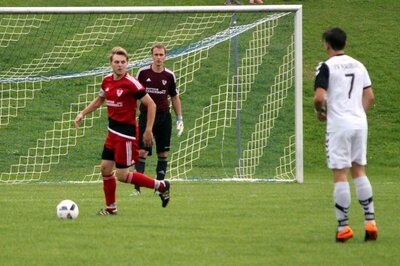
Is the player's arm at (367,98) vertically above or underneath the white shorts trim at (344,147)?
above

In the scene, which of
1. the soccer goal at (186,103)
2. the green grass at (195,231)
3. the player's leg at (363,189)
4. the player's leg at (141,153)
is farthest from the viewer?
the soccer goal at (186,103)

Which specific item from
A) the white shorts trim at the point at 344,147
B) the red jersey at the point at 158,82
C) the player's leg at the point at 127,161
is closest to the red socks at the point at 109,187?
the player's leg at the point at 127,161

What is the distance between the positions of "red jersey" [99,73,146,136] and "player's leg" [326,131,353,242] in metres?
2.98

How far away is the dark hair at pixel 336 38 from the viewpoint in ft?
30.2

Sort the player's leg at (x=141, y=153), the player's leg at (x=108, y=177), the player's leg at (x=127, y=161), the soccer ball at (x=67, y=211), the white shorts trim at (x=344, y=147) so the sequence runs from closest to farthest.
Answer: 1. the white shorts trim at (x=344, y=147)
2. the soccer ball at (x=67, y=211)
3. the player's leg at (x=127, y=161)
4. the player's leg at (x=108, y=177)
5. the player's leg at (x=141, y=153)

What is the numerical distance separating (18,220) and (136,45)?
11.7 meters

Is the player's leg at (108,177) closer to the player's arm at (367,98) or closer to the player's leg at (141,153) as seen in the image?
the player's leg at (141,153)

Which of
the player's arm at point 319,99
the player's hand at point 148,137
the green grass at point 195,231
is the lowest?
the green grass at point 195,231

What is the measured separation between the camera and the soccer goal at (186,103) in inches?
733

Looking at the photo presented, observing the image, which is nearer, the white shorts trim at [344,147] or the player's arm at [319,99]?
the player's arm at [319,99]

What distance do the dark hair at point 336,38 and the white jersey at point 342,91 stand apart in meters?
0.11

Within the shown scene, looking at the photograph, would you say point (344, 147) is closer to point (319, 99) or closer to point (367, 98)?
point (319, 99)

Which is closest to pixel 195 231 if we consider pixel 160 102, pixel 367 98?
pixel 367 98

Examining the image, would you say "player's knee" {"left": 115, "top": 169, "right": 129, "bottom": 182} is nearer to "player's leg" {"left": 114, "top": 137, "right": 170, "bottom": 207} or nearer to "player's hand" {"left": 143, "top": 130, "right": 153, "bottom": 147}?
"player's leg" {"left": 114, "top": 137, "right": 170, "bottom": 207}
